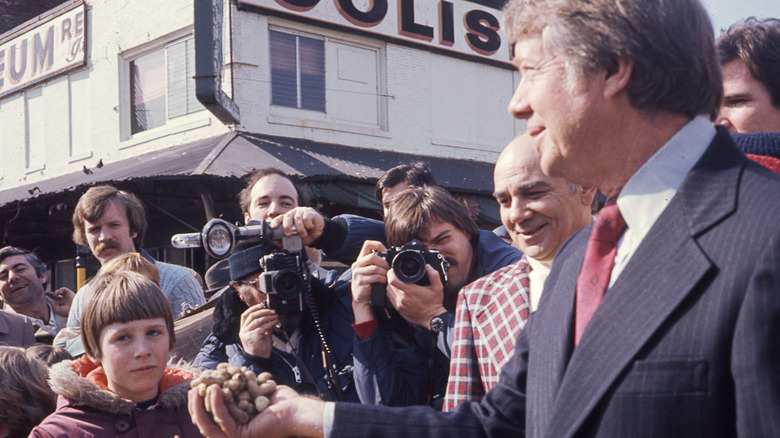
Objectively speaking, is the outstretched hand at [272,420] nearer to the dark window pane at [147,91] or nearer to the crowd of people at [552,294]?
the crowd of people at [552,294]

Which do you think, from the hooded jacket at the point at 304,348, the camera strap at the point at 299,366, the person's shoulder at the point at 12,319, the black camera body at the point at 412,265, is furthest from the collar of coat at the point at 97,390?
the person's shoulder at the point at 12,319

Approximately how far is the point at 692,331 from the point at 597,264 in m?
0.27

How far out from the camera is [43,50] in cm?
1393

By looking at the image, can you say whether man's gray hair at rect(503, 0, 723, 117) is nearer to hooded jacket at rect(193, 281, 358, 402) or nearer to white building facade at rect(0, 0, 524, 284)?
hooded jacket at rect(193, 281, 358, 402)

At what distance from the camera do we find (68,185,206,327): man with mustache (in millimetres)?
4129

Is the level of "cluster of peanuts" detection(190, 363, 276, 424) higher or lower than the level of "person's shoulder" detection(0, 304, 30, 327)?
lower

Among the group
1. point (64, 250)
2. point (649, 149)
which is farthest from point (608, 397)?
point (64, 250)

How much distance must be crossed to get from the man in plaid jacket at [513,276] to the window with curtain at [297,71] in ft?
30.9

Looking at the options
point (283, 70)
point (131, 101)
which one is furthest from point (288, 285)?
point (131, 101)

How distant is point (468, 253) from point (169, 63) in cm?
1021

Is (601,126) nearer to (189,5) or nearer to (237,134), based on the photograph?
(237,134)

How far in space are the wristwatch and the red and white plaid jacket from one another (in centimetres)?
22

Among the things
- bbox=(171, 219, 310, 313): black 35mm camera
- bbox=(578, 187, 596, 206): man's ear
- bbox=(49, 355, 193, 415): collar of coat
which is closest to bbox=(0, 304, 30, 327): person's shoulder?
bbox=(49, 355, 193, 415): collar of coat

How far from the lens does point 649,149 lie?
54.3 inches
